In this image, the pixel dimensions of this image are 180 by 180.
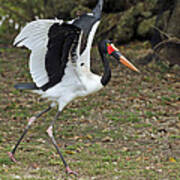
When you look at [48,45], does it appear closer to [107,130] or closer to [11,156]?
[11,156]

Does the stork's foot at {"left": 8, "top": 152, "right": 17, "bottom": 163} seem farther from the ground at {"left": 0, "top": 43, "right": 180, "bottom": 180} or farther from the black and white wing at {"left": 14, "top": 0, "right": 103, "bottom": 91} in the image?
the black and white wing at {"left": 14, "top": 0, "right": 103, "bottom": 91}

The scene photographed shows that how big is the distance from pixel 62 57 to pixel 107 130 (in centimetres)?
247

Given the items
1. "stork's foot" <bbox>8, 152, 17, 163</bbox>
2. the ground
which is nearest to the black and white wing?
"stork's foot" <bbox>8, 152, 17, 163</bbox>

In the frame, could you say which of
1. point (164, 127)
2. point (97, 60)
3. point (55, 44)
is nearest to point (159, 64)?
point (97, 60)

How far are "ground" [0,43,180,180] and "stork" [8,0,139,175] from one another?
0.40 meters

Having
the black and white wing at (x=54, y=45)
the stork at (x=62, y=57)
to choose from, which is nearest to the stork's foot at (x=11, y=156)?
the stork at (x=62, y=57)

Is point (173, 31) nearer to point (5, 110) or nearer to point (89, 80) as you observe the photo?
point (5, 110)

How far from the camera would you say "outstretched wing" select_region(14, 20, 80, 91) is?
14.2ft

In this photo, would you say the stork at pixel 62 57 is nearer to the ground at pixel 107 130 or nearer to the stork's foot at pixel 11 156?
the stork's foot at pixel 11 156

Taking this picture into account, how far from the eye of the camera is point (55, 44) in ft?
15.3

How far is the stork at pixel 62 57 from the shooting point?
14.4 feet

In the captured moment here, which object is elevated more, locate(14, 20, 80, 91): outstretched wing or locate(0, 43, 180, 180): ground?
locate(14, 20, 80, 91): outstretched wing

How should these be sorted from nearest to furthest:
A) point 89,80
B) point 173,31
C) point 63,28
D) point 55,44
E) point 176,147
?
1. point 63,28
2. point 55,44
3. point 89,80
4. point 176,147
5. point 173,31

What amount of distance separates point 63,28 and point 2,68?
691 cm
